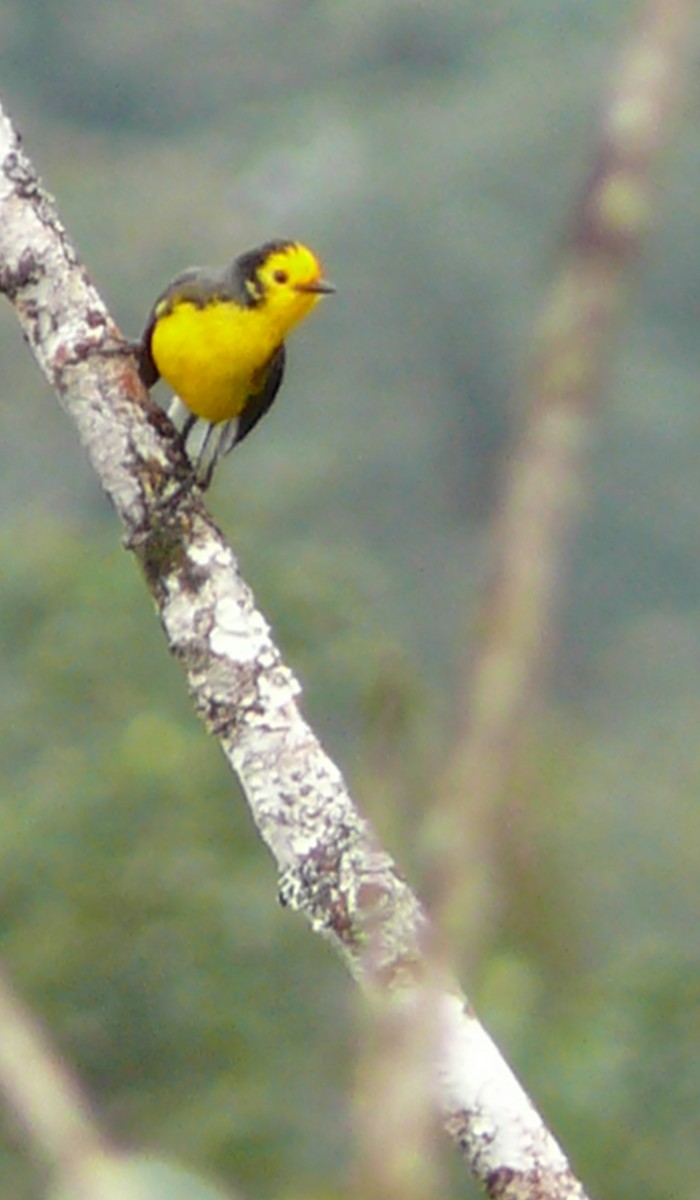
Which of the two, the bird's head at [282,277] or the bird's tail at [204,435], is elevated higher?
the bird's head at [282,277]

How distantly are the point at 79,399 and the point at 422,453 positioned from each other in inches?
339

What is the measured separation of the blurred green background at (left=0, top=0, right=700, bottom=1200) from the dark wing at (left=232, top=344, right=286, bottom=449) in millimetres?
421

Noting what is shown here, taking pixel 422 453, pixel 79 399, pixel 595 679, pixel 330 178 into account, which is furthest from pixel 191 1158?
pixel 330 178

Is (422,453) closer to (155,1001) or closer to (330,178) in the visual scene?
(330,178)

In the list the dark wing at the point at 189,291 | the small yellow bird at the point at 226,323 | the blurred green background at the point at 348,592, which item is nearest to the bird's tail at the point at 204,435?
the small yellow bird at the point at 226,323

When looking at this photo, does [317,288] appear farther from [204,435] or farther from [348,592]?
[348,592]

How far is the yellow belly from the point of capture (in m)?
2.70

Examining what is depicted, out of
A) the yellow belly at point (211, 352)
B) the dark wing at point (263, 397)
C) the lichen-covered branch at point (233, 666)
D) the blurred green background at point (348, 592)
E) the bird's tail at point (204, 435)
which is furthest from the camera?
the blurred green background at point (348, 592)

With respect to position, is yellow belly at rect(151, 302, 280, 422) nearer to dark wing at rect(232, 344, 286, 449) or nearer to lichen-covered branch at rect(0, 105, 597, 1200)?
dark wing at rect(232, 344, 286, 449)

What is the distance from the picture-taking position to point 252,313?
109 inches

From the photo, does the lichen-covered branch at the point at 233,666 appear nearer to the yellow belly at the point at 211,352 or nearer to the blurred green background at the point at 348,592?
the blurred green background at the point at 348,592

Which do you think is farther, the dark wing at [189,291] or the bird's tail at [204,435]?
the dark wing at [189,291]

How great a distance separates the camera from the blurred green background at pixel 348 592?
4.39 meters

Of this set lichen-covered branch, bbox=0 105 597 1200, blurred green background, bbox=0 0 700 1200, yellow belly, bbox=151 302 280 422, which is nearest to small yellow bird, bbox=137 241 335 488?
yellow belly, bbox=151 302 280 422
